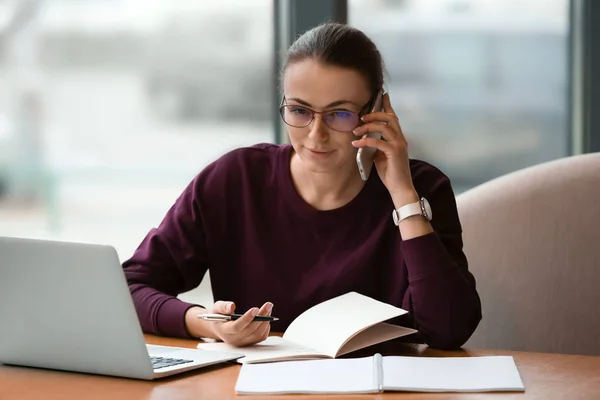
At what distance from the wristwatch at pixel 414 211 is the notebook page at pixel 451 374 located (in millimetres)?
332

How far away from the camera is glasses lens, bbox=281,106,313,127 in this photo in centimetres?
186

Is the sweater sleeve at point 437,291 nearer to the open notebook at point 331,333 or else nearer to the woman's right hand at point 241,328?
the open notebook at point 331,333

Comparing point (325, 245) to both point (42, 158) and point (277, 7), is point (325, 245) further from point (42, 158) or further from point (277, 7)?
point (42, 158)

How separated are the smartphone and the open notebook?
290mm

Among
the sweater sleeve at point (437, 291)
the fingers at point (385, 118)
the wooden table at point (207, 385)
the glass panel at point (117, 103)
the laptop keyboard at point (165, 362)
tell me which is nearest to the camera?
the wooden table at point (207, 385)

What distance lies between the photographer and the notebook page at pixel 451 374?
1389mm

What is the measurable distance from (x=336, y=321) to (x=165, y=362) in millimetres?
312

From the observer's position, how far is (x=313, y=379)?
142 centimetres

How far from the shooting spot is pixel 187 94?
352 centimetres

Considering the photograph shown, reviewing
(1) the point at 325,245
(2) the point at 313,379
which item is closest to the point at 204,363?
(2) the point at 313,379

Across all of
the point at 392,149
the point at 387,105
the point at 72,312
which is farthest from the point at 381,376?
the point at 387,105

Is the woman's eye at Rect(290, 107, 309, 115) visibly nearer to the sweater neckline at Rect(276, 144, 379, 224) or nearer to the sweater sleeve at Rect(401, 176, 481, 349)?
the sweater neckline at Rect(276, 144, 379, 224)

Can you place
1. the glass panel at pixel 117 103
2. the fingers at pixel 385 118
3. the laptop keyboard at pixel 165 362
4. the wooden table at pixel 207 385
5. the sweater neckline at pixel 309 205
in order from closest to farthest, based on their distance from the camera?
the wooden table at pixel 207 385, the laptop keyboard at pixel 165 362, the fingers at pixel 385 118, the sweater neckline at pixel 309 205, the glass panel at pixel 117 103

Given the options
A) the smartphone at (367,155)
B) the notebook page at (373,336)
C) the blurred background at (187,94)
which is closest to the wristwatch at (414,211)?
the smartphone at (367,155)
